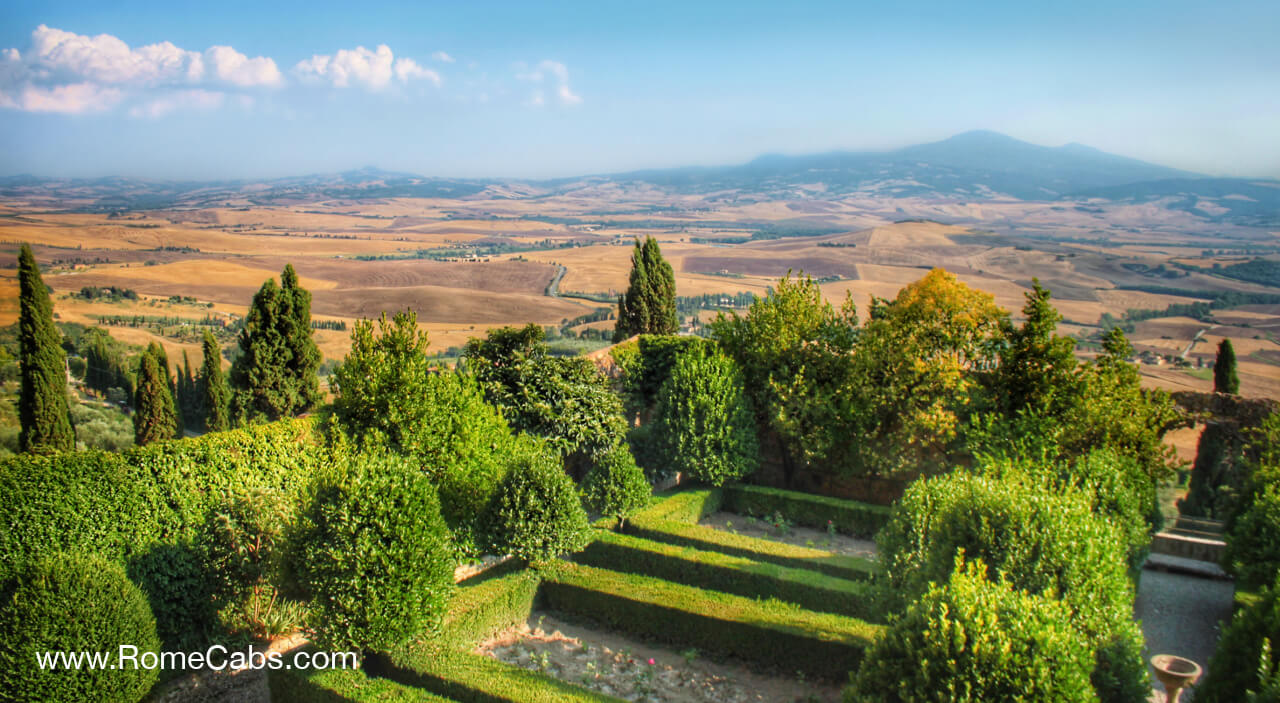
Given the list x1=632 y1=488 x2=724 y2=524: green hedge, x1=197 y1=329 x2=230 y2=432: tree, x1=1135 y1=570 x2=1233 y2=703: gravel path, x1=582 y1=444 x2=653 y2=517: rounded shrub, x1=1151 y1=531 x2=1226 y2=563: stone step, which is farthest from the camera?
x1=197 y1=329 x2=230 y2=432: tree

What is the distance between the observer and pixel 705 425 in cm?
1855

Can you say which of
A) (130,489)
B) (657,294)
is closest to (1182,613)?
(657,294)

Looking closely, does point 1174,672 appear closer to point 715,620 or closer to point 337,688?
point 715,620

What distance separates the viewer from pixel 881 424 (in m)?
18.9

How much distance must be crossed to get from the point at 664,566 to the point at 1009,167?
8483 inches

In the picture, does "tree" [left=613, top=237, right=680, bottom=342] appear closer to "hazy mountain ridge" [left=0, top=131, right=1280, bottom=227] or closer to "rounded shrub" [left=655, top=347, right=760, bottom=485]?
"rounded shrub" [left=655, top=347, right=760, bottom=485]

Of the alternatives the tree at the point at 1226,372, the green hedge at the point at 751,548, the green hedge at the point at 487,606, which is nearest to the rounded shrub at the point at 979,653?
the green hedge at the point at 751,548

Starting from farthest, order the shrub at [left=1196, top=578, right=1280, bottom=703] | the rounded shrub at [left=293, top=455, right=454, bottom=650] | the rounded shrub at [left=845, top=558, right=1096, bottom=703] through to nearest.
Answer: the rounded shrub at [left=293, top=455, right=454, bottom=650] < the shrub at [left=1196, top=578, right=1280, bottom=703] < the rounded shrub at [left=845, top=558, right=1096, bottom=703]

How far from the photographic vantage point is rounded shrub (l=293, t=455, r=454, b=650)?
9516 mm

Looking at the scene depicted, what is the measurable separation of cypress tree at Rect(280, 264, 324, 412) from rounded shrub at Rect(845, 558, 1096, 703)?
14665 mm

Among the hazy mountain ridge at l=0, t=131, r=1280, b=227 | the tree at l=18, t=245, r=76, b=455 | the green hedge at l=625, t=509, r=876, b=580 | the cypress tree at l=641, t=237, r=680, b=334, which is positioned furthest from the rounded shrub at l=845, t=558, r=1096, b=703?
the hazy mountain ridge at l=0, t=131, r=1280, b=227

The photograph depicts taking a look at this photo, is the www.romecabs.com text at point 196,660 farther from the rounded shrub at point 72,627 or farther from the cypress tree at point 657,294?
the cypress tree at point 657,294

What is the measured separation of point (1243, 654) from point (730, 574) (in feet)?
23.9

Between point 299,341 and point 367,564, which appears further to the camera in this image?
point 299,341
